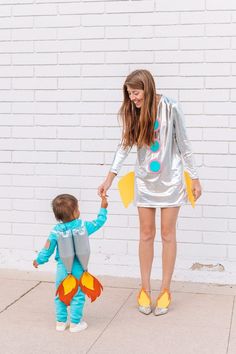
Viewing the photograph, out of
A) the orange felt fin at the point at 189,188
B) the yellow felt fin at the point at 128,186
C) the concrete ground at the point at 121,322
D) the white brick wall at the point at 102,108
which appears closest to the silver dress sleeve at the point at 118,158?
the yellow felt fin at the point at 128,186

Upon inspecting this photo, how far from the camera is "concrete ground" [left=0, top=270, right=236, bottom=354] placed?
3.81m

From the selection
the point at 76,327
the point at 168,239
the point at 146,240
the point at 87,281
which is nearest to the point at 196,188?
the point at 168,239

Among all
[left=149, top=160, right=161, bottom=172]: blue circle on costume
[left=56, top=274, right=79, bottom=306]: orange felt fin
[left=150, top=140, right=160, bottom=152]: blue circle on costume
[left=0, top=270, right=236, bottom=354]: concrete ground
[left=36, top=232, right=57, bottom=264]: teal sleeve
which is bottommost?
[left=0, top=270, right=236, bottom=354]: concrete ground

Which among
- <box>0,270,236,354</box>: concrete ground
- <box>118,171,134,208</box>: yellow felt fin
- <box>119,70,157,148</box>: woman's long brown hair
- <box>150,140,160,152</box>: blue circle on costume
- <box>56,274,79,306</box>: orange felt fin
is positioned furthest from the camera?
<box>118,171,134,208</box>: yellow felt fin

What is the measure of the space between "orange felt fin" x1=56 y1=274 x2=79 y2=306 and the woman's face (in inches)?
49.0

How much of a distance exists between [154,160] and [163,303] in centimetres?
98

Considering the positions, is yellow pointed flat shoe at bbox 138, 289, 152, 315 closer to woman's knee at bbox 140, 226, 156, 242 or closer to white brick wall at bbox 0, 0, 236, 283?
woman's knee at bbox 140, 226, 156, 242

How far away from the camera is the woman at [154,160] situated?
14.1ft

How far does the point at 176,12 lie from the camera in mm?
5031

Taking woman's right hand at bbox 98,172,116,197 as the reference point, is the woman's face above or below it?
above

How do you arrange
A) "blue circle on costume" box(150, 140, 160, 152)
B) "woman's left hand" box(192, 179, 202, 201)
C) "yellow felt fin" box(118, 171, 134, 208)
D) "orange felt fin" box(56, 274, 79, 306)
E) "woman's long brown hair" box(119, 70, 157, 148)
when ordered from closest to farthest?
"orange felt fin" box(56, 274, 79, 306) < "woman's long brown hair" box(119, 70, 157, 148) < "blue circle on costume" box(150, 140, 160, 152) < "woman's left hand" box(192, 179, 202, 201) < "yellow felt fin" box(118, 171, 134, 208)

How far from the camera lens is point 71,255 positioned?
158 inches

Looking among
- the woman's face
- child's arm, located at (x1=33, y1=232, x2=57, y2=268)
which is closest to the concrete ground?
child's arm, located at (x1=33, y1=232, x2=57, y2=268)

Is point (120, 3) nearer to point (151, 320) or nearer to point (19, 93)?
point (19, 93)
